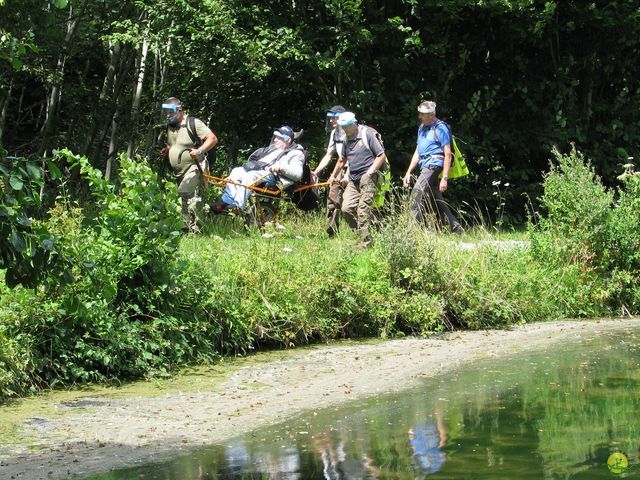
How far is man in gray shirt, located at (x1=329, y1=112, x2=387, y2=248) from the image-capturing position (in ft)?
45.3

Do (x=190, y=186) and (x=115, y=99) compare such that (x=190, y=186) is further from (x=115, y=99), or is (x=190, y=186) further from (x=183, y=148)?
(x=115, y=99)

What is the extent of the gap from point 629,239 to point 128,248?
6031 millimetres

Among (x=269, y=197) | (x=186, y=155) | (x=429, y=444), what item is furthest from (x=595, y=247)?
(x=429, y=444)

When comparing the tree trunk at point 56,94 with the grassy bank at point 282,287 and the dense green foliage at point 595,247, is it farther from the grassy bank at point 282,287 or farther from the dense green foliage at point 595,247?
the dense green foliage at point 595,247

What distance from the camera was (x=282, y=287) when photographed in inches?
421

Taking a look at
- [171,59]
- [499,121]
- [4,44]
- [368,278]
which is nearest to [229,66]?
[171,59]

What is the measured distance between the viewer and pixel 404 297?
37.2ft

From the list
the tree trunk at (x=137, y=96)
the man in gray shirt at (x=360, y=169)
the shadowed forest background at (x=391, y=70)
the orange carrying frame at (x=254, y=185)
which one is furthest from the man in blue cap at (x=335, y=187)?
the tree trunk at (x=137, y=96)

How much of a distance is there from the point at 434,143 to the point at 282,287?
504 cm

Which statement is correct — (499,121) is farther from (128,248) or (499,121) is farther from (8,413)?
(8,413)

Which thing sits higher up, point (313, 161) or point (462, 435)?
point (313, 161)

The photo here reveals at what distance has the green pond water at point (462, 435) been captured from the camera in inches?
255

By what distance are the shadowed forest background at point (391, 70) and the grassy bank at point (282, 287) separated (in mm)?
4326
